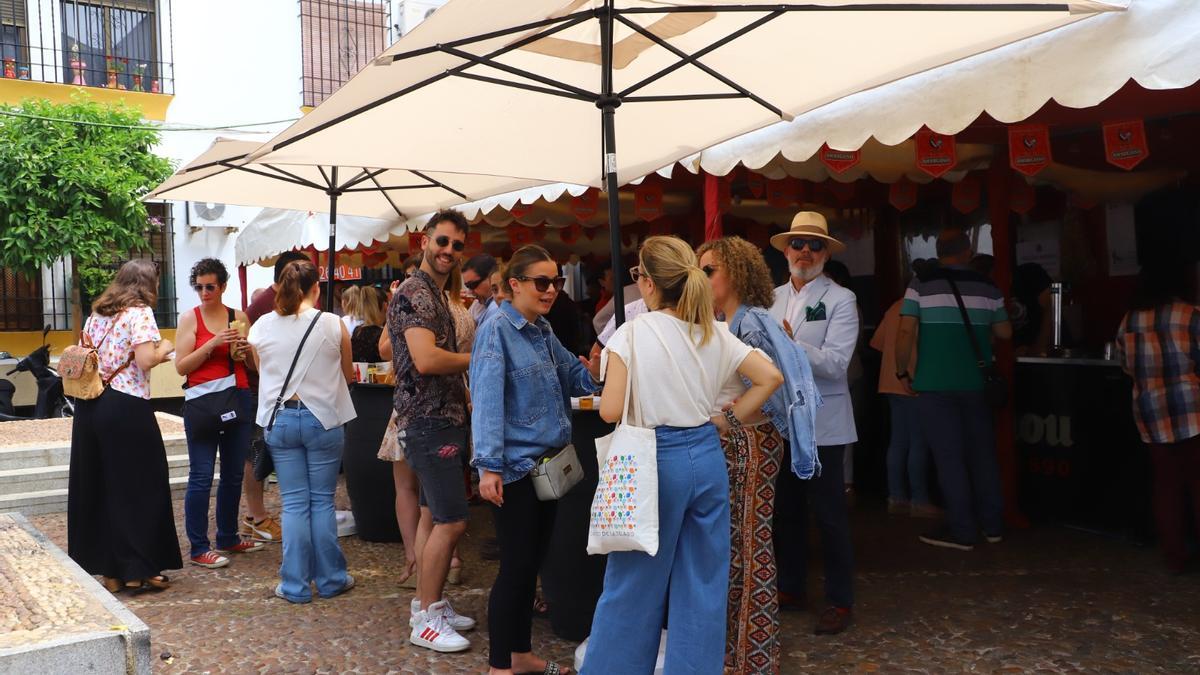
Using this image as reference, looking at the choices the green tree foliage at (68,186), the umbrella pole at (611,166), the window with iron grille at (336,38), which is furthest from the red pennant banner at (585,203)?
the window with iron grille at (336,38)

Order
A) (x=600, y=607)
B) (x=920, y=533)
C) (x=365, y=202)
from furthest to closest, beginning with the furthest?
(x=365, y=202) < (x=920, y=533) < (x=600, y=607)

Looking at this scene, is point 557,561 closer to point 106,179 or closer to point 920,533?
point 920,533

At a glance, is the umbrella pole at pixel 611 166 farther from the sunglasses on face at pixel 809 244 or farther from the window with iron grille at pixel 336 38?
the window with iron grille at pixel 336 38

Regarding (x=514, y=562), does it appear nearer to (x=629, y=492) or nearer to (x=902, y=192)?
(x=629, y=492)

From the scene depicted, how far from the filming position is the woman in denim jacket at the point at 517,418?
374 centimetres

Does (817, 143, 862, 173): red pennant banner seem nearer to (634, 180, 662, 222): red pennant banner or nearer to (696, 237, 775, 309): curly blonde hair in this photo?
(696, 237, 775, 309): curly blonde hair

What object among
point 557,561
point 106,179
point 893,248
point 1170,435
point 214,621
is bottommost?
point 214,621

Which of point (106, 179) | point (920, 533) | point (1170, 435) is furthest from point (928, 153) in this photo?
point (106, 179)

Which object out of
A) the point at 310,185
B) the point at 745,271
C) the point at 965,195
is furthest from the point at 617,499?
the point at 965,195

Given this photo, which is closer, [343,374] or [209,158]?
[343,374]

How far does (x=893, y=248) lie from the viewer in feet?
32.6

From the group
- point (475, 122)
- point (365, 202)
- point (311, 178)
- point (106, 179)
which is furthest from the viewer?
point (106, 179)

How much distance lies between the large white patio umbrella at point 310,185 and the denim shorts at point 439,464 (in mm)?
2280

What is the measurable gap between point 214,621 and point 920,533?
13.9ft
